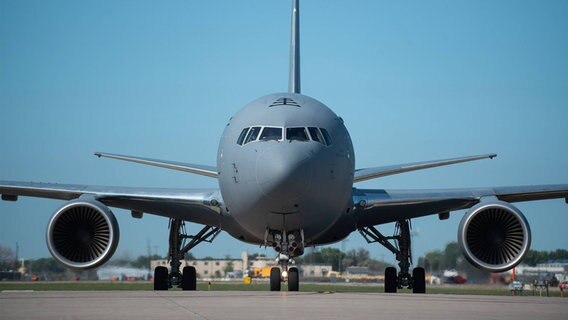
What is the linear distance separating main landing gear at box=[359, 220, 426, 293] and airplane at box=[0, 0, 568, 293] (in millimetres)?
29

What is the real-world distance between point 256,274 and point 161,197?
1476 inches

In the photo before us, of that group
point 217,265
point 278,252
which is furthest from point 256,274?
point 278,252

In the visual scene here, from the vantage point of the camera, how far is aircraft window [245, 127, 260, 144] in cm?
1875

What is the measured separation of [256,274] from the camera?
58.7 m

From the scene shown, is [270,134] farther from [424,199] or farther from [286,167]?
[424,199]

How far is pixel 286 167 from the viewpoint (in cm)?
1750

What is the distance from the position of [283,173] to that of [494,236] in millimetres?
5756

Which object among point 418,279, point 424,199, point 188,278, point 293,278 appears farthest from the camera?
point 188,278

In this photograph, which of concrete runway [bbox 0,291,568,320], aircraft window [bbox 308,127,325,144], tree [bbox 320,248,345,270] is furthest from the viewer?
tree [bbox 320,248,345,270]

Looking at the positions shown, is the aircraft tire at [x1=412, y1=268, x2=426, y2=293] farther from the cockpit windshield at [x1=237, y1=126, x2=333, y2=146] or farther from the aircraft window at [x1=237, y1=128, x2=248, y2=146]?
the aircraft window at [x1=237, y1=128, x2=248, y2=146]

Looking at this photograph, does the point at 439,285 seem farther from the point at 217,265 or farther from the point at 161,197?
the point at 161,197

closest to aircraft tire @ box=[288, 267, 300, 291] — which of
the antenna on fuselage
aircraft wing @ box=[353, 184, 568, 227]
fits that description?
aircraft wing @ box=[353, 184, 568, 227]

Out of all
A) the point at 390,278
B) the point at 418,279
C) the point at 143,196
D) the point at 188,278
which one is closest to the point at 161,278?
the point at 188,278

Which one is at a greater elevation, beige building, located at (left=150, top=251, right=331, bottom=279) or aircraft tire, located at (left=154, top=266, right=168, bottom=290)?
beige building, located at (left=150, top=251, right=331, bottom=279)
